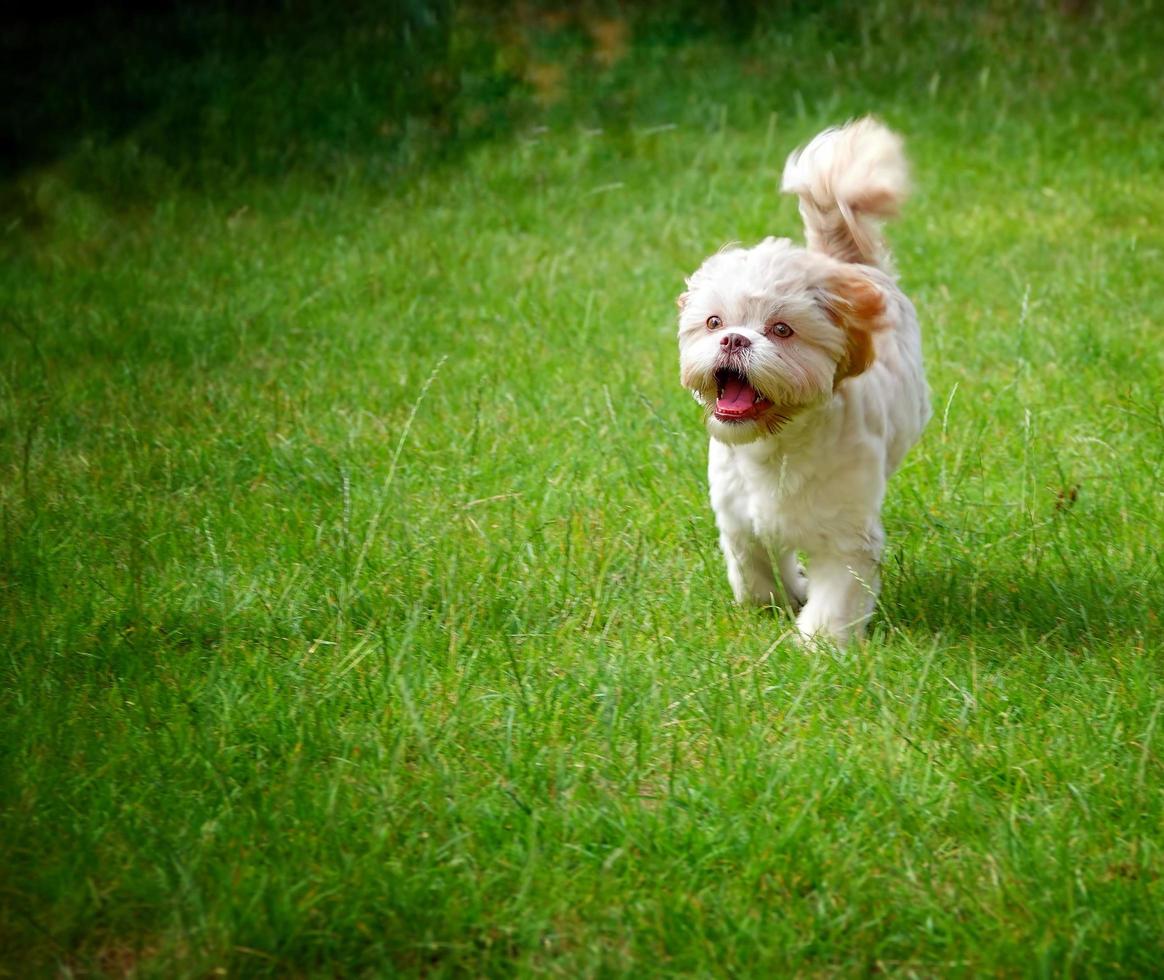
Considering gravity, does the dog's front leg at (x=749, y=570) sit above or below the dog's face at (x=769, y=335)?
below

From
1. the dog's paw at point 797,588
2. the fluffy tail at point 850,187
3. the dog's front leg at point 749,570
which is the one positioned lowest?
the dog's paw at point 797,588

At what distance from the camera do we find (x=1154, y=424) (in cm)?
488

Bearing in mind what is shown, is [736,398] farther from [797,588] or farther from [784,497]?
[797,588]

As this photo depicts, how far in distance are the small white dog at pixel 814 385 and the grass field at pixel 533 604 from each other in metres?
0.20

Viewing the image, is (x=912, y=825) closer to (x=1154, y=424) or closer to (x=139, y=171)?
(x=1154, y=424)

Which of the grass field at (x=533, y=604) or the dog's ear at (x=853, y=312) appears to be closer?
the grass field at (x=533, y=604)

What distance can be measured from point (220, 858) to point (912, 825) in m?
1.31

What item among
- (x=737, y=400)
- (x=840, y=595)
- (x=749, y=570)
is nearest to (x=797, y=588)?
(x=749, y=570)

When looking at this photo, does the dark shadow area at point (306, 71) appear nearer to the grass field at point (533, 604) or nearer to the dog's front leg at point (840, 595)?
the grass field at point (533, 604)

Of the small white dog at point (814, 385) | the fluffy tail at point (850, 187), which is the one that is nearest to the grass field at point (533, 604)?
the small white dog at point (814, 385)

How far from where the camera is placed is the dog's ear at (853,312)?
351cm

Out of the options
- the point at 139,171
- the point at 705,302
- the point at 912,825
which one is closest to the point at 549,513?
the point at 705,302

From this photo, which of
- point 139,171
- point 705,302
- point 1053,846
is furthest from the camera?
point 139,171

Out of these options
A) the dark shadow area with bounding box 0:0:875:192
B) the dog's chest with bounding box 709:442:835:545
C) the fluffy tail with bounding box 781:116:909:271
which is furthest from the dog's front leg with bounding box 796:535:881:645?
the dark shadow area with bounding box 0:0:875:192
